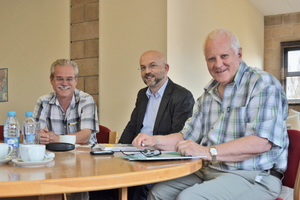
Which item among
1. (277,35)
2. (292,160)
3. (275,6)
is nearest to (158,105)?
(292,160)

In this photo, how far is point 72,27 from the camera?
13.3 ft

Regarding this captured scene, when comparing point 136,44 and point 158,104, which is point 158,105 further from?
point 136,44

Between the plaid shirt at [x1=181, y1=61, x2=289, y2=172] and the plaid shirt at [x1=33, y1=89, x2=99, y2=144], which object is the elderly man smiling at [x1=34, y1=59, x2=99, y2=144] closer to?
the plaid shirt at [x1=33, y1=89, x2=99, y2=144]

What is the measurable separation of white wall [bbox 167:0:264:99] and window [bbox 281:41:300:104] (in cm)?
146

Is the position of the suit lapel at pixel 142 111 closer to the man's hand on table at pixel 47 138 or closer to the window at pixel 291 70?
the man's hand on table at pixel 47 138

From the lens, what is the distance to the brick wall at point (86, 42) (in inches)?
151

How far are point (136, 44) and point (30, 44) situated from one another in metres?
1.77

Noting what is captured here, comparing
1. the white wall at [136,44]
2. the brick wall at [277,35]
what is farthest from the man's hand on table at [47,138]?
the brick wall at [277,35]

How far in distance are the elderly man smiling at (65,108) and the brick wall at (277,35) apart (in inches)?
226

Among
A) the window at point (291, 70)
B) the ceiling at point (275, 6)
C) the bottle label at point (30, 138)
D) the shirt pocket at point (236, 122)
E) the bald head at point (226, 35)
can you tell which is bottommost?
the bottle label at point (30, 138)

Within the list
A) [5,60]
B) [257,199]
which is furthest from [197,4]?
[257,199]

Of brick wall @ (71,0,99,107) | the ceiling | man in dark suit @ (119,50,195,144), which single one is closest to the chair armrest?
man in dark suit @ (119,50,195,144)

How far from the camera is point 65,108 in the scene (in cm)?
249

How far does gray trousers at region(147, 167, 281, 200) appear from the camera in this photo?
1.37 meters
